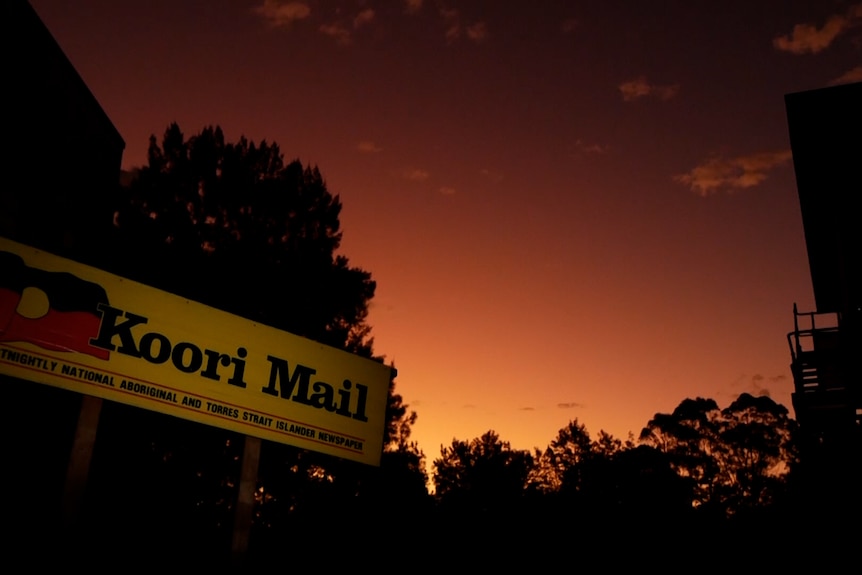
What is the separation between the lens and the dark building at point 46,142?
14.1 m

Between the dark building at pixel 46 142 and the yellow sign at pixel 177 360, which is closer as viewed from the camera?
the yellow sign at pixel 177 360

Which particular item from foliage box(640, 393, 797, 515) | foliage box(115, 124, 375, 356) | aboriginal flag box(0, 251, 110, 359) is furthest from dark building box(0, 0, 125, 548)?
foliage box(640, 393, 797, 515)

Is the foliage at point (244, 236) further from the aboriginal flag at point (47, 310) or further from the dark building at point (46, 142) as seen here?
the aboriginal flag at point (47, 310)

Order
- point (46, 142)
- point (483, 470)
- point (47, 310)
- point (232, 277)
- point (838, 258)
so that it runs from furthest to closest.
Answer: point (483, 470) < point (232, 277) < point (46, 142) < point (838, 258) < point (47, 310)

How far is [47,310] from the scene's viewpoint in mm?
10359

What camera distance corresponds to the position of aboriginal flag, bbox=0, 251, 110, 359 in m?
10.2

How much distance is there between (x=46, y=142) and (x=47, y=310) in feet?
20.5

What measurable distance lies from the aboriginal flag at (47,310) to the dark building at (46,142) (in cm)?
391

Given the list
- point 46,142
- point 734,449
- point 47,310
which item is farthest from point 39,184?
point 734,449

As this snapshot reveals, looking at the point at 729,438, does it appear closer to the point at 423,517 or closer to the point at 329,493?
the point at 423,517

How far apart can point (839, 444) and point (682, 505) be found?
98.7 ft

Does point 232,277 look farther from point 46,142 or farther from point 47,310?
point 47,310

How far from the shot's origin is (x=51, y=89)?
15195 mm

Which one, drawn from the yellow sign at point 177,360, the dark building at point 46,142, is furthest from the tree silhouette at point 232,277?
the yellow sign at point 177,360
